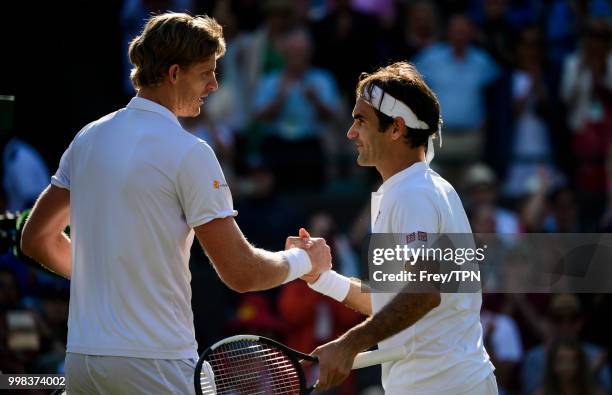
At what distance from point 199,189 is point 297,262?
62 centimetres

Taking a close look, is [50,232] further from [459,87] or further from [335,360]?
[459,87]

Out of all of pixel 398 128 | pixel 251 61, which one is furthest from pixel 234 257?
pixel 251 61

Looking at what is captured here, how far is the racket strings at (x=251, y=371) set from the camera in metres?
4.21

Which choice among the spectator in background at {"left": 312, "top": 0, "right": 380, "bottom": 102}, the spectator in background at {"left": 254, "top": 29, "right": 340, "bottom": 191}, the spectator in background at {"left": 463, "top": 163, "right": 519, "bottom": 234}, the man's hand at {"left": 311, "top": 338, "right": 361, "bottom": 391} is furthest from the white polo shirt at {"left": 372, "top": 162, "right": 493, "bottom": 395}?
the spectator in background at {"left": 312, "top": 0, "right": 380, "bottom": 102}

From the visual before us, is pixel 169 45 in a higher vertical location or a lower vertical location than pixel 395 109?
higher

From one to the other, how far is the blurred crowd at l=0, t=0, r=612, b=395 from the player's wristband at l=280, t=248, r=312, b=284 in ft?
15.2

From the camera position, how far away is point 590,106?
10.7m

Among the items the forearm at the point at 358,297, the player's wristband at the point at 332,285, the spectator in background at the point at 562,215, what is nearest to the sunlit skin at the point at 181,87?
the player's wristband at the point at 332,285

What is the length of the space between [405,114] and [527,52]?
21.3 feet

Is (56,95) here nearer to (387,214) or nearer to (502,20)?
(502,20)

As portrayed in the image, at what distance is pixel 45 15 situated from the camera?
1084 centimetres

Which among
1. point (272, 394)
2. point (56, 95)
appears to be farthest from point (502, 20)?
point (272, 394)

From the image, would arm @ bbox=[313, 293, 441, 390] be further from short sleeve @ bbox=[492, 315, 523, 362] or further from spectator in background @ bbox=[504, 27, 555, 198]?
spectator in background @ bbox=[504, 27, 555, 198]

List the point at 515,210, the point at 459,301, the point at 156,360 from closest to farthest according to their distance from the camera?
the point at 156,360 < the point at 459,301 < the point at 515,210
